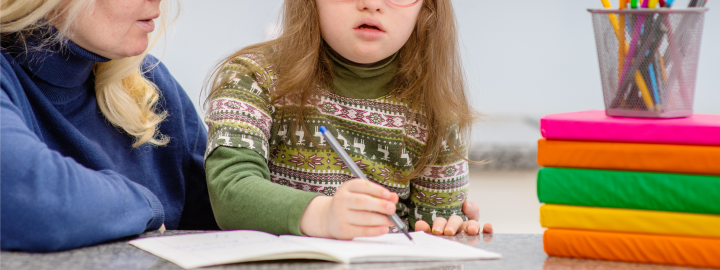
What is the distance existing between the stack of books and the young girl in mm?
207

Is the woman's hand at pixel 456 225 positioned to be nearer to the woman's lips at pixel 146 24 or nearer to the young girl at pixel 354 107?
the young girl at pixel 354 107

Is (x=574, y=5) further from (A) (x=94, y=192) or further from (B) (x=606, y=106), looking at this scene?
(A) (x=94, y=192)

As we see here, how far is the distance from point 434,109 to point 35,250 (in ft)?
2.13

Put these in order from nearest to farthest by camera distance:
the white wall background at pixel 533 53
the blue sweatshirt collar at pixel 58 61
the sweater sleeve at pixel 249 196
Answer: the sweater sleeve at pixel 249 196, the blue sweatshirt collar at pixel 58 61, the white wall background at pixel 533 53

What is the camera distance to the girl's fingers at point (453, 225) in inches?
33.0

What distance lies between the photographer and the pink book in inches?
23.3

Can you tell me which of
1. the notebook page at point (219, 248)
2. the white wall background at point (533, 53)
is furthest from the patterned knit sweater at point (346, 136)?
the white wall background at point (533, 53)

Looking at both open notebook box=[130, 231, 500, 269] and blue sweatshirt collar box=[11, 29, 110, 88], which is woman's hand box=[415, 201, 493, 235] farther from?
blue sweatshirt collar box=[11, 29, 110, 88]

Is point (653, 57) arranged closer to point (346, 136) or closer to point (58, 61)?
point (346, 136)

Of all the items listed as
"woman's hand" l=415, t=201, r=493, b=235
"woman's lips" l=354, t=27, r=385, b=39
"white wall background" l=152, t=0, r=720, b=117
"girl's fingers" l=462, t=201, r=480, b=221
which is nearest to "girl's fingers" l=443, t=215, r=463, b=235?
"woman's hand" l=415, t=201, r=493, b=235

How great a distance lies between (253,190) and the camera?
2.45ft

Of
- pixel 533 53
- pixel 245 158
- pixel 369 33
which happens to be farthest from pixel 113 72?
pixel 533 53

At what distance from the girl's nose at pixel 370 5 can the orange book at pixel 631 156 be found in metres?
0.37

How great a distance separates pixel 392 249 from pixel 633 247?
26 cm
